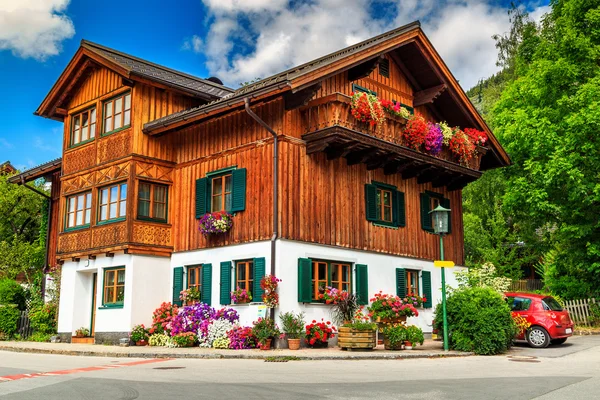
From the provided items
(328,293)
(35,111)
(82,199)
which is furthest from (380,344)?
(35,111)

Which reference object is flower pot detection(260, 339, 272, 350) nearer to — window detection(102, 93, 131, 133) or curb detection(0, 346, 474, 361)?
curb detection(0, 346, 474, 361)

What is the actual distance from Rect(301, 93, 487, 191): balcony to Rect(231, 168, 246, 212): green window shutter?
217 centimetres

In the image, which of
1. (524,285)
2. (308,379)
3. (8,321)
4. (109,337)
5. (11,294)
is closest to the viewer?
(308,379)

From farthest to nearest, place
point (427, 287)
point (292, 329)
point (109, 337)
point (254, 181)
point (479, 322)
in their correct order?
point (427, 287) → point (109, 337) → point (254, 181) → point (292, 329) → point (479, 322)

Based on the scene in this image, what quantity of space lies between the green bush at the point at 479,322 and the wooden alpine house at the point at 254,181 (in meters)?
3.57

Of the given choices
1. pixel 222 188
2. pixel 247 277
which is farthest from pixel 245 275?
pixel 222 188

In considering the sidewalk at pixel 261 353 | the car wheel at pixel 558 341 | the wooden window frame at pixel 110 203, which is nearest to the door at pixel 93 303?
the wooden window frame at pixel 110 203

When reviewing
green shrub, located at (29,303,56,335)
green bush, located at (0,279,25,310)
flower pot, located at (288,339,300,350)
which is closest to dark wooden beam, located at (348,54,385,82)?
flower pot, located at (288,339,300,350)

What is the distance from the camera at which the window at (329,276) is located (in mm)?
18703

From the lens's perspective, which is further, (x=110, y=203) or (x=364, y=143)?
(x=110, y=203)

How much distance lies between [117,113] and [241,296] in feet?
27.5

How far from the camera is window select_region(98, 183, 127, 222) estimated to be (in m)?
21.1

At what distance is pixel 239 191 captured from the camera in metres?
19.3

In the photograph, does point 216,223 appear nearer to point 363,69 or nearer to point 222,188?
point 222,188
